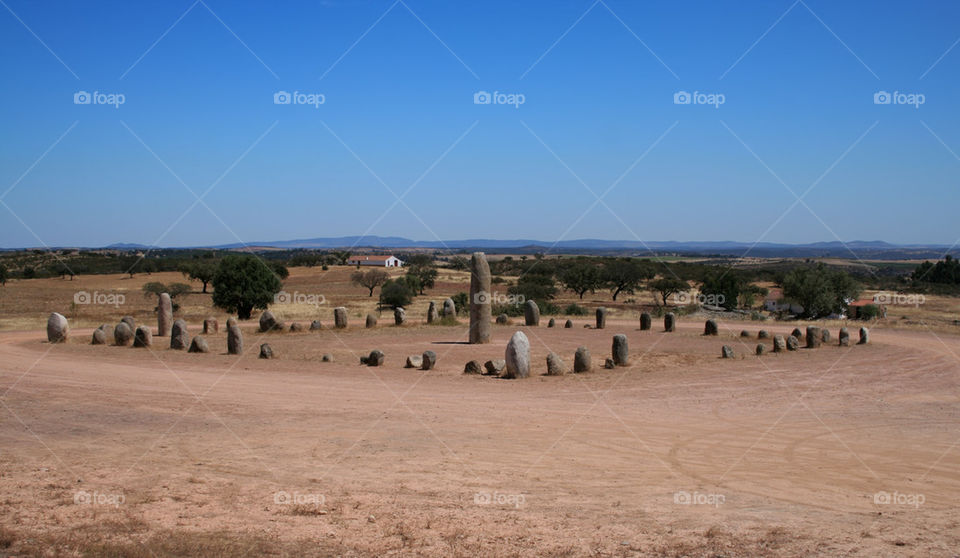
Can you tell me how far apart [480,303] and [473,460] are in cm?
1510

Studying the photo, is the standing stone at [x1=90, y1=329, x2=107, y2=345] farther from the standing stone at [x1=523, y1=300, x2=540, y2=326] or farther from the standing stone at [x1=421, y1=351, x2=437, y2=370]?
the standing stone at [x1=523, y1=300, x2=540, y2=326]

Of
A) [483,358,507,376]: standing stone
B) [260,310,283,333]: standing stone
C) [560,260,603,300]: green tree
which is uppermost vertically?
[560,260,603,300]: green tree

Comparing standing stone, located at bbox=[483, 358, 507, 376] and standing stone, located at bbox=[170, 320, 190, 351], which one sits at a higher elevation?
standing stone, located at bbox=[170, 320, 190, 351]

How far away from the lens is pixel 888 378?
18.6 m

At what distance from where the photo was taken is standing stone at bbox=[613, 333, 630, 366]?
20.1 metres

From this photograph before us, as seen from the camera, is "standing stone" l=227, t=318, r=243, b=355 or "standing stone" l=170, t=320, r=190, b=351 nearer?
"standing stone" l=227, t=318, r=243, b=355

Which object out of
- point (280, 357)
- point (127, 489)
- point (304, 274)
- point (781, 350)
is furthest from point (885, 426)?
point (304, 274)

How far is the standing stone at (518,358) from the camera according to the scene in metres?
18.2

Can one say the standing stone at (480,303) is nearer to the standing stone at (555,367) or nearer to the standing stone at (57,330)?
the standing stone at (555,367)

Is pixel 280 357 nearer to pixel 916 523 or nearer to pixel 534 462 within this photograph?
pixel 534 462

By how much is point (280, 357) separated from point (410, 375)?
195 inches

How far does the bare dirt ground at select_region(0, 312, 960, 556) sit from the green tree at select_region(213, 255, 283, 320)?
16714 millimetres

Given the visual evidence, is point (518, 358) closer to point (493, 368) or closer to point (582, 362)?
point (493, 368)

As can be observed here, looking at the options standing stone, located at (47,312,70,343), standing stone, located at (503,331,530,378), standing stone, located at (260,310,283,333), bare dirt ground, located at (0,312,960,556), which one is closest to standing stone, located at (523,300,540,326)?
standing stone, located at (260,310,283,333)
